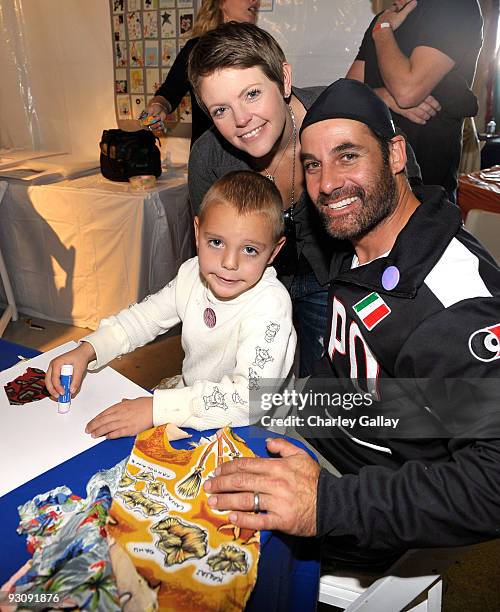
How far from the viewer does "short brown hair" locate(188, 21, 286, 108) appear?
130 cm

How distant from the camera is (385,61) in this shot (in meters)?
1.84

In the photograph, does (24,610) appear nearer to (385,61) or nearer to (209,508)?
(209,508)

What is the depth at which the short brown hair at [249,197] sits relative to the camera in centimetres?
120

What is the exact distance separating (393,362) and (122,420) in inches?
20.0

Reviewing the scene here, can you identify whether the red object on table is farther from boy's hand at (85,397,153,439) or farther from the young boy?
boy's hand at (85,397,153,439)

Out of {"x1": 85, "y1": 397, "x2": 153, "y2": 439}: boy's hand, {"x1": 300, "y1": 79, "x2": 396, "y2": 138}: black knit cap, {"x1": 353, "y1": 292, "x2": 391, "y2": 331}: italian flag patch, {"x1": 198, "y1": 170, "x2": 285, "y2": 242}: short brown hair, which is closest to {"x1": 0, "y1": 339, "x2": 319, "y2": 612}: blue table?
{"x1": 85, "y1": 397, "x2": 153, "y2": 439}: boy's hand

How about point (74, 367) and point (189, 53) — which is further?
point (189, 53)

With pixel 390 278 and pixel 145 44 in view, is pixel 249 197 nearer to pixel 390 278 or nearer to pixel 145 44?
pixel 390 278

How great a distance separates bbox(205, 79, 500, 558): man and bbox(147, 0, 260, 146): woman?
1.46 meters

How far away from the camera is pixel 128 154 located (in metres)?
2.94

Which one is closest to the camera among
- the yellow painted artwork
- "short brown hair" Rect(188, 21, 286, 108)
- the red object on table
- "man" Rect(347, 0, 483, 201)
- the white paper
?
the yellow painted artwork

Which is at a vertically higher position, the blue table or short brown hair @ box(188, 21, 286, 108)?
short brown hair @ box(188, 21, 286, 108)

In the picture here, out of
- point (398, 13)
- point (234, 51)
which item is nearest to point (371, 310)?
point (234, 51)

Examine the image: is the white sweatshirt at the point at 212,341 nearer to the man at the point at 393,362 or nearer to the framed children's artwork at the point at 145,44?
the man at the point at 393,362
